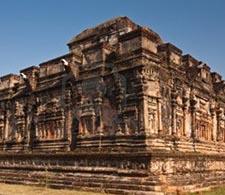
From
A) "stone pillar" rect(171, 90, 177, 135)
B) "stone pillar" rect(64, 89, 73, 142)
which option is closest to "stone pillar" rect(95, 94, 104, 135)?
"stone pillar" rect(64, 89, 73, 142)

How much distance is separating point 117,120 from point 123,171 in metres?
2.34

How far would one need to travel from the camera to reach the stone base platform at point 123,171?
35.9 feet

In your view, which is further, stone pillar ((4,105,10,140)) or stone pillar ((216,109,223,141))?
stone pillar ((4,105,10,140))

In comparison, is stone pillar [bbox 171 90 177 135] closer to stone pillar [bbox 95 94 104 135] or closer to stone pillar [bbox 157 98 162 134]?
stone pillar [bbox 157 98 162 134]

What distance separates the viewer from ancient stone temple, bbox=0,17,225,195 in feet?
39.1

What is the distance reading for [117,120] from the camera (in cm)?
1312

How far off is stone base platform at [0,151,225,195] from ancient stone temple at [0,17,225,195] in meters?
0.04

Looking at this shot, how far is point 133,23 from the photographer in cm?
1708

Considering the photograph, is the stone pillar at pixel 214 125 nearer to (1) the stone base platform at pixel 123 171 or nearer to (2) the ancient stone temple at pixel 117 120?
(2) the ancient stone temple at pixel 117 120

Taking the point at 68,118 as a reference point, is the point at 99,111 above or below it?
above

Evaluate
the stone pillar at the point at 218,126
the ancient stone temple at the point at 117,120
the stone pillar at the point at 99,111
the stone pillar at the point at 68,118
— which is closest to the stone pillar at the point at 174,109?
the ancient stone temple at the point at 117,120

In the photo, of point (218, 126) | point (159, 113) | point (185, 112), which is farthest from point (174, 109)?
point (218, 126)

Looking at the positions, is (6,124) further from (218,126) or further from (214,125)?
(218,126)

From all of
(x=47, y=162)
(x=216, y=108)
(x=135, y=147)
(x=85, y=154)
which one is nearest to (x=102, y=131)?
(x=85, y=154)
